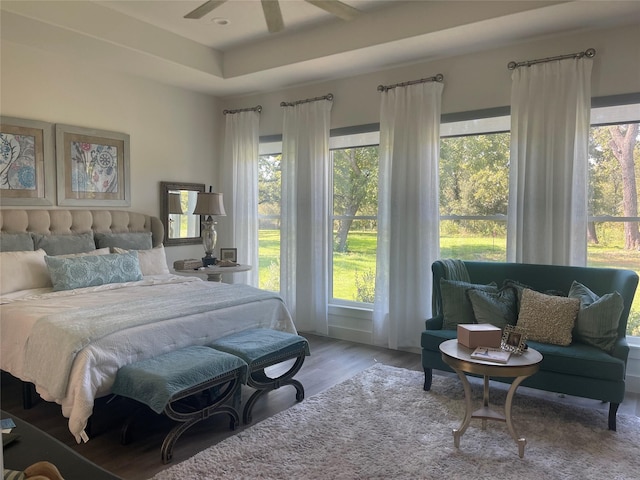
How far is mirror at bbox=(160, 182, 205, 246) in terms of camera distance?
547 cm

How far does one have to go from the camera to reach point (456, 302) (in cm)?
361

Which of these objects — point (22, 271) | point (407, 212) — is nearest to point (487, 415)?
point (407, 212)

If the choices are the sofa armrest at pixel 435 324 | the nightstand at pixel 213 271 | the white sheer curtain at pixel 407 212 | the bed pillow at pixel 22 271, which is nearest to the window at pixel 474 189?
the white sheer curtain at pixel 407 212

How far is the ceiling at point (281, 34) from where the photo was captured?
3.54 meters

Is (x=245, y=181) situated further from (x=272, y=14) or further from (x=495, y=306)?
(x=495, y=306)

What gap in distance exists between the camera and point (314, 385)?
3.70m

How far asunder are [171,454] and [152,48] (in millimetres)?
3572

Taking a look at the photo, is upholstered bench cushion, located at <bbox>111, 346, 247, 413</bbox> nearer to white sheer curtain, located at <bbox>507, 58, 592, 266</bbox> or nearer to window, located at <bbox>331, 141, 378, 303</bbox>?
window, located at <bbox>331, 141, 378, 303</bbox>

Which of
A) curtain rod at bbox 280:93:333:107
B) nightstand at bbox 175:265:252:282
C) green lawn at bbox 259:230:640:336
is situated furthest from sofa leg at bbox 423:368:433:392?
curtain rod at bbox 280:93:333:107

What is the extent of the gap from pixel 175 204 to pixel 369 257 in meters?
2.42

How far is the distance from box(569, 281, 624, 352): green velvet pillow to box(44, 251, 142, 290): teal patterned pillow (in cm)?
365

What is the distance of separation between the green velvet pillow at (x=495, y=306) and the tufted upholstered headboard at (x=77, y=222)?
3461 millimetres

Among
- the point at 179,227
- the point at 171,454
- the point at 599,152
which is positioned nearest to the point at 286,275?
the point at 179,227

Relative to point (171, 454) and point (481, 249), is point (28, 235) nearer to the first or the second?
point (171, 454)
